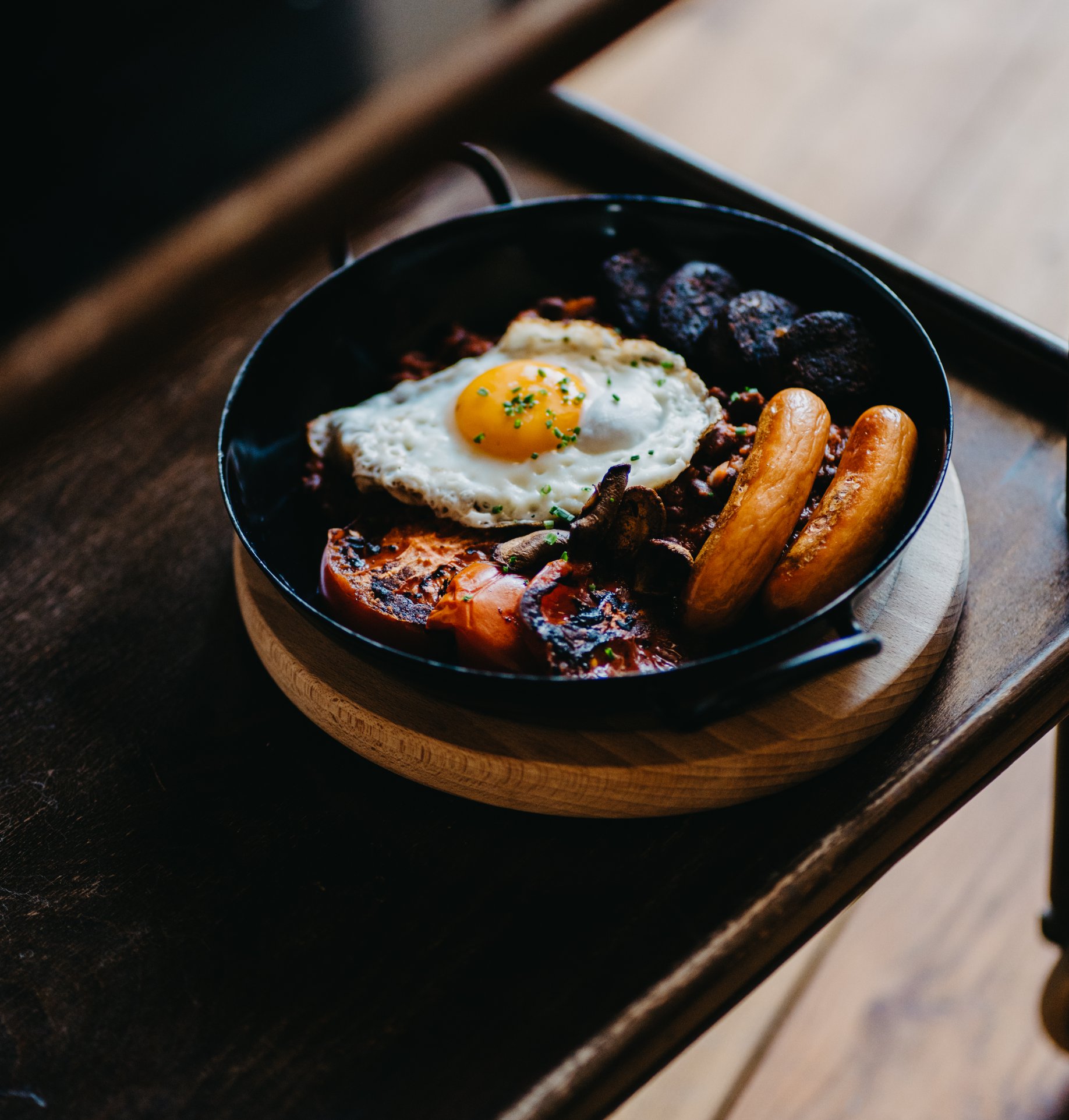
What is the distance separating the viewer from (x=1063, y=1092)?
1.98 metres

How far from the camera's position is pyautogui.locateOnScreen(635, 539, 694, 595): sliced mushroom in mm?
1269

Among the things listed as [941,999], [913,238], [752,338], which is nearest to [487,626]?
[752,338]

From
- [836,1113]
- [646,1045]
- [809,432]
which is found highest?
[809,432]

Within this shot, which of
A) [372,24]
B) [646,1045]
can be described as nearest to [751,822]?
[646,1045]

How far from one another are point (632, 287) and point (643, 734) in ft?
2.54

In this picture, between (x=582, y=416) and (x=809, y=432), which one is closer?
(x=809, y=432)

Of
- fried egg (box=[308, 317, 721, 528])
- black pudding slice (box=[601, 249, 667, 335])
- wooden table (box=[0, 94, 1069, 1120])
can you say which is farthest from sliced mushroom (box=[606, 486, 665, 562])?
black pudding slice (box=[601, 249, 667, 335])

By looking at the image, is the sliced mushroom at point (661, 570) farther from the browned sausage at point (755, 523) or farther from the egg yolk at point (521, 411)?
the egg yolk at point (521, 411)

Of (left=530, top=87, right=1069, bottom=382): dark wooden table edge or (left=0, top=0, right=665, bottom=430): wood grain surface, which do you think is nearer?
(left=0, top=0, right=665, bottom=430): wood grain surface

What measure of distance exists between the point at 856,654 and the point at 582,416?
62cm

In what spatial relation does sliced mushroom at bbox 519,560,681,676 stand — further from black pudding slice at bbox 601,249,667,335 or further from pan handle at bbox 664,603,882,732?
black pudding slice at bbox 601,249,667,335

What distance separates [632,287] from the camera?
1670mm

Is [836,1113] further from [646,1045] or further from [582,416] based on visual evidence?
[582,416]

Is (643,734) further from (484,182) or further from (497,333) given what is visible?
(484,182)
